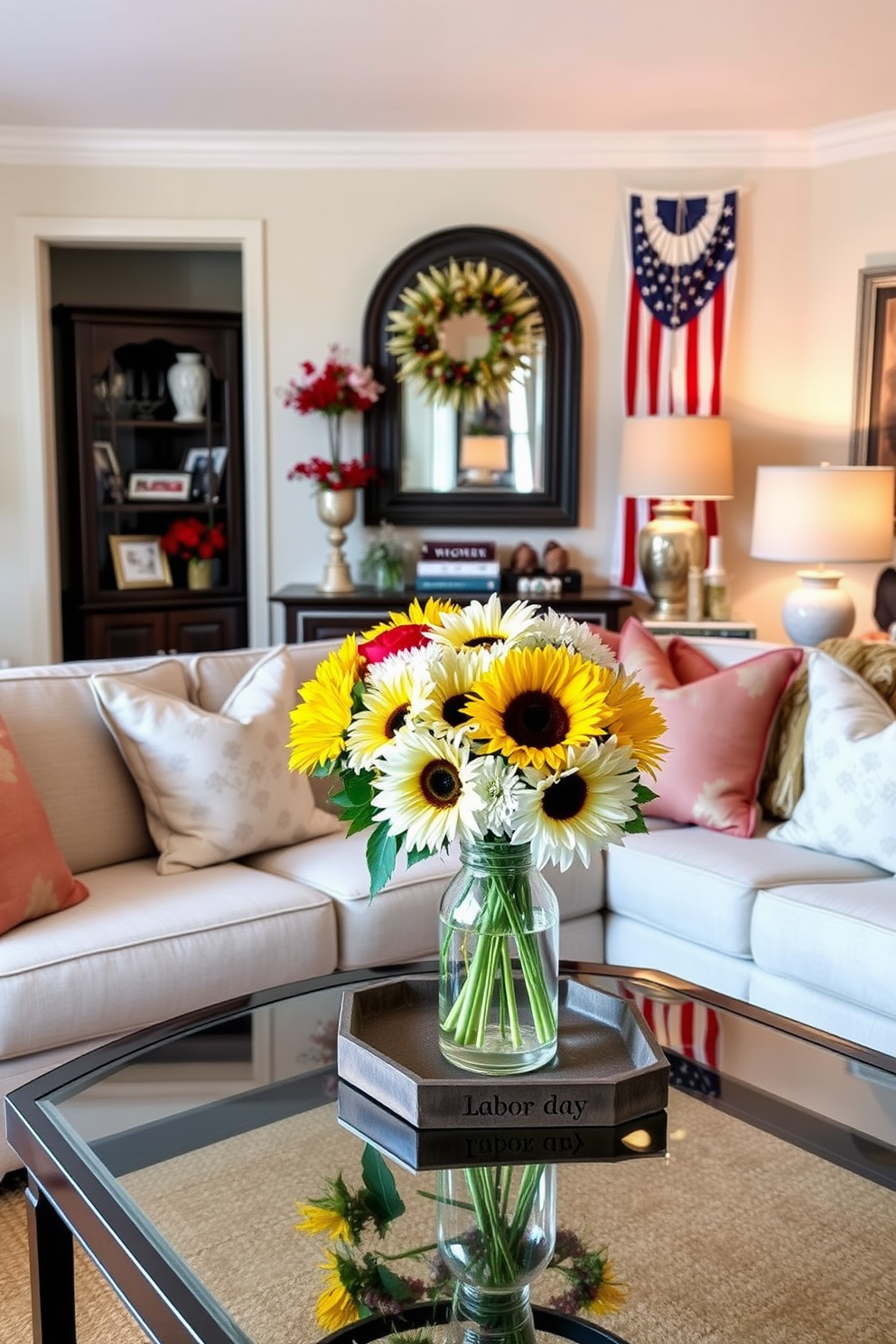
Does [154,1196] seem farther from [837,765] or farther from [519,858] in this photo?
[837,765]

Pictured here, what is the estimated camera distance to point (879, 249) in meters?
4.93

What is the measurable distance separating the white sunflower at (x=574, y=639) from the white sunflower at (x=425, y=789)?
0.18 meters

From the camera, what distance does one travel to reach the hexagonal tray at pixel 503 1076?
5.22ft

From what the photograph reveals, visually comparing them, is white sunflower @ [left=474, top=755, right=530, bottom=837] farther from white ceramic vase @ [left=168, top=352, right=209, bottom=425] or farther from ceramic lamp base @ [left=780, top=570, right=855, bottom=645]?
white ceramic vase @ [left=168, top=352, right=209, bottom=425]

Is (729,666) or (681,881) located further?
(729,666)

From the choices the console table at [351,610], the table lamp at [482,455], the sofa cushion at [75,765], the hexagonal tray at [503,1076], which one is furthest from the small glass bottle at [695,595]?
the hexagonal tray at [503,1076]

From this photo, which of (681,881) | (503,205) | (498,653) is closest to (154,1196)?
(498,653)

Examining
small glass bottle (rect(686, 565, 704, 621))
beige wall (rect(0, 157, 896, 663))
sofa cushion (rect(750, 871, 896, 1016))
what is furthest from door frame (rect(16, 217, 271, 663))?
sofa cushion (rect(750, 871, 896, 1016))

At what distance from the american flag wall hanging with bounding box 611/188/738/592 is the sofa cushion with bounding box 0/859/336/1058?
298cm

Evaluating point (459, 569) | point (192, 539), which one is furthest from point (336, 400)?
point (192, 539)

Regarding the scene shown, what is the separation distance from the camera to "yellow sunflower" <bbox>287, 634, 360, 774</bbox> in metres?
1.57

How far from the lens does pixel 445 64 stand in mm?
4285

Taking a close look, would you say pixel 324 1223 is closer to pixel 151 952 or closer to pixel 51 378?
pixel 151 952

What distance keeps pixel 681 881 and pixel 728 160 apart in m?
3.40
